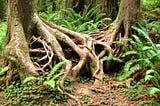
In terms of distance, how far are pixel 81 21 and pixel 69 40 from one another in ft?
11.6

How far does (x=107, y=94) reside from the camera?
22.5ft

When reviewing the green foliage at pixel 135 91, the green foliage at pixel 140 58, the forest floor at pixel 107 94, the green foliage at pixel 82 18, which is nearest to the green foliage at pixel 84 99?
the forest floor at pixel 107 94

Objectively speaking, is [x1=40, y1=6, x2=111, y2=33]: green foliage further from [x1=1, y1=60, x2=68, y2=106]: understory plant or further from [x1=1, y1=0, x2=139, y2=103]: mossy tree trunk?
[x1=1, y1=60, x2=68, y2=106]: understory plant

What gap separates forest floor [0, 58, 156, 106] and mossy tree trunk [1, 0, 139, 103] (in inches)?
10.7

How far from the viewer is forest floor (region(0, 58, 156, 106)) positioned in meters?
6.37

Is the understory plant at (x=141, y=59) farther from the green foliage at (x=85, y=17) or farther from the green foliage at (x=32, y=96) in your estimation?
the green foliage at (x=85, y=17)

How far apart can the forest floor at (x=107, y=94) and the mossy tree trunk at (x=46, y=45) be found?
0.89 feet

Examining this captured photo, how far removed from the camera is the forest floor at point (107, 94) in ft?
20.9

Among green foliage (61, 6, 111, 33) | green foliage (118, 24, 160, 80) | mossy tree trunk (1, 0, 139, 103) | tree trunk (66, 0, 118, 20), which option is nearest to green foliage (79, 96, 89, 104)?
mossy tree trunk (1, 0, 139, 103)

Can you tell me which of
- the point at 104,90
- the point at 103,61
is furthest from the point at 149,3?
the point at 104,90

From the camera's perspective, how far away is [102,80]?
7457 mm

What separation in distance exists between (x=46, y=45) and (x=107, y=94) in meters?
2.21

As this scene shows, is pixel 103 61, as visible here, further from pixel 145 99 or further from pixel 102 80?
pixel 145 99

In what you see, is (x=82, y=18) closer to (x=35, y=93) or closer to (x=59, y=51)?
(x=59, y=51)
